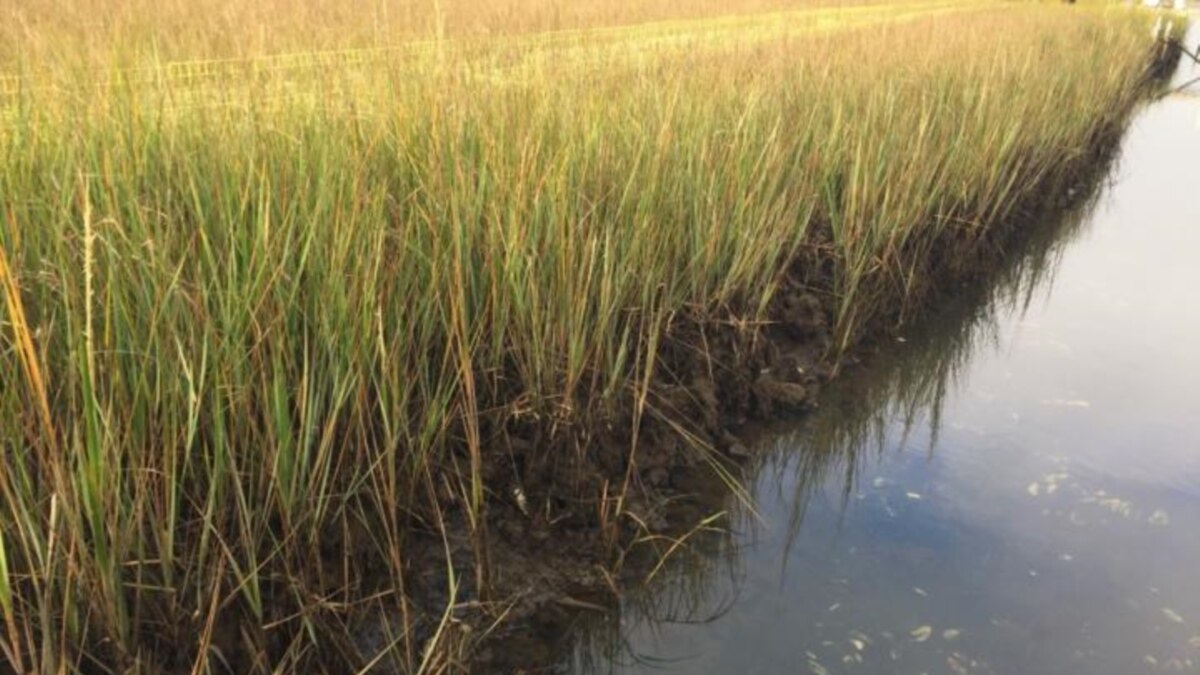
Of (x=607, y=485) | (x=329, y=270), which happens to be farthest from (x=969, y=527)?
(x=329, y=270)

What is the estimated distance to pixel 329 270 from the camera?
2121 mm

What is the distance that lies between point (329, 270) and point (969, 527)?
2133mm

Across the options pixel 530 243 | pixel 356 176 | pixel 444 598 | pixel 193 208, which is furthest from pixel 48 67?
pixel 444 598

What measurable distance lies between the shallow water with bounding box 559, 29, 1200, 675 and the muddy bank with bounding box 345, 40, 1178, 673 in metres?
0.12

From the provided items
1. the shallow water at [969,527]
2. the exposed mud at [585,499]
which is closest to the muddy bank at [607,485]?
the exposed mud at [585,499]

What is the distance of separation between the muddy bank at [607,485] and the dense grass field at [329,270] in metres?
0.10

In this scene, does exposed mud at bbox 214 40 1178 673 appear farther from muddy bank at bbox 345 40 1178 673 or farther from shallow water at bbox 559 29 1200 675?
shallow water at bbox 559 29 1200 675

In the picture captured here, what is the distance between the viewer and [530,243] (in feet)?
8.70

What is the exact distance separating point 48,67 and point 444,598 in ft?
7.82

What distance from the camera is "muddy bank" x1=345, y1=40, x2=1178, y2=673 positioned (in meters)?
2.29

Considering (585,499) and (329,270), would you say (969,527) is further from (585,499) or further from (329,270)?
(329,270)

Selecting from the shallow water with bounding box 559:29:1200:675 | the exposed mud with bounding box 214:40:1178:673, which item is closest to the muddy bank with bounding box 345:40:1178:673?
the exposed mud with bounding box 214:40:1178:673

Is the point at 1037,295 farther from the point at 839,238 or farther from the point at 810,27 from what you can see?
the point at 810,27

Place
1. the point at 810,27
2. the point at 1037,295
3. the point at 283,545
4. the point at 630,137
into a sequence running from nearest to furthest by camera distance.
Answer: the point at 283,545 → the point at 630,137 → the point at 1037,295 → the point at 810,27
